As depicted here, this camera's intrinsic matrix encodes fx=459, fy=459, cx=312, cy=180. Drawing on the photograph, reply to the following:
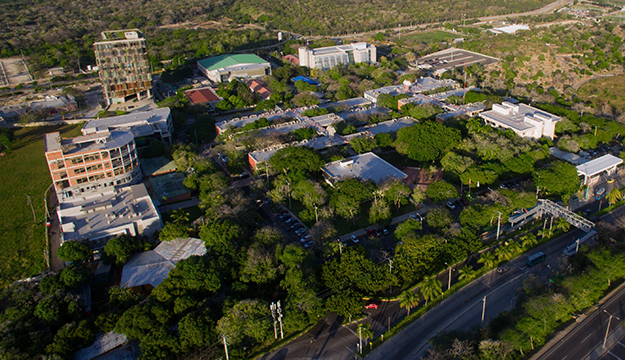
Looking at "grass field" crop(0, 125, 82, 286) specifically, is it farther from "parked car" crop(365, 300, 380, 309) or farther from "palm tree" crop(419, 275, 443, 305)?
"palm tree" crop(419, 275, 443, 305)

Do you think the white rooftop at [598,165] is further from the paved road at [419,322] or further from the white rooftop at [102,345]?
the white rooftop at [102,345]

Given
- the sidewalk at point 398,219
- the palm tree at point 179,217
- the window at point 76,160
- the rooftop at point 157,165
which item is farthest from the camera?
the rooftop at point 157,165

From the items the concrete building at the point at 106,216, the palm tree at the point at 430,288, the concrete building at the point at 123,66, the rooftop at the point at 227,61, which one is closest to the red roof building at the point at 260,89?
the rooftop at the point at 227,61

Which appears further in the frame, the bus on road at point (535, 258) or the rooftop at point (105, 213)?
the rooftop at point (105, 213)

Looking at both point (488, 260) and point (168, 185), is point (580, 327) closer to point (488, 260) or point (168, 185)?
point (488, 260)

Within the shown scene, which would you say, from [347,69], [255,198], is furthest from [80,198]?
[347,69]

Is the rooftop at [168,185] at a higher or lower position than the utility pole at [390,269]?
higher
